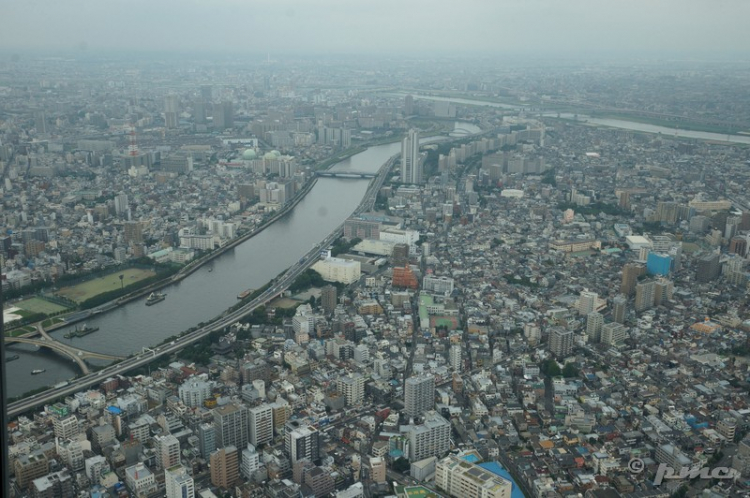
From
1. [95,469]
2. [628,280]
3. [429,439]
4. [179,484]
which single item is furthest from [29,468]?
[628,280]

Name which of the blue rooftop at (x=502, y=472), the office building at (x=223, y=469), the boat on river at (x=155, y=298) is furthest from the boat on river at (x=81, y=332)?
A: the blue rooftop at (x=502, y=472)

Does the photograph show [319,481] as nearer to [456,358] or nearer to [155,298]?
[456,358]

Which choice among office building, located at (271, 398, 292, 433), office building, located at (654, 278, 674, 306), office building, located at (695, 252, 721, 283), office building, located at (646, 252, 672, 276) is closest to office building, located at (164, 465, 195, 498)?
office building, located at (271, 398, 292, 433)

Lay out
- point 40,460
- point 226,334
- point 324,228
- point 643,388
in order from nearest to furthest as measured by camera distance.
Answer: point 40,460, point 643,388, point 226,334, point 324,228

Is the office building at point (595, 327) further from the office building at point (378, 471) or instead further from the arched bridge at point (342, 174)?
the arched bridge at point (342, 174)

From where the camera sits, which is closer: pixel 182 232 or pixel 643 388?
pixel 643 388

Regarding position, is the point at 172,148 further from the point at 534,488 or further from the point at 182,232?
the point at 534,488

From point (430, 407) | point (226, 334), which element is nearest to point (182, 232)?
point (226, 334)
